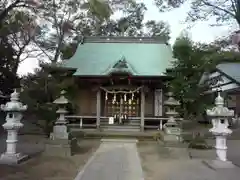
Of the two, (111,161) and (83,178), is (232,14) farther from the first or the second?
(83,178)

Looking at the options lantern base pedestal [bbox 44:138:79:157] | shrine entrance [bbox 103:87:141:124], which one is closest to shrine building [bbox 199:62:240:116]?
shrine entrance [bbox 103:87:141:124]

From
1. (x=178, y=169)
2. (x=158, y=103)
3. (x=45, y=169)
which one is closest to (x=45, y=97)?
(x=45, y=169)

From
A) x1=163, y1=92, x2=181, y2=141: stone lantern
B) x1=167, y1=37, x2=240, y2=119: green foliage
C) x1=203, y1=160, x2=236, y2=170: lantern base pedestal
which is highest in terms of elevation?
x1=167, y1=37, x2=240, y2=119: green foliage

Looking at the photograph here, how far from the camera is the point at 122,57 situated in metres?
20.2

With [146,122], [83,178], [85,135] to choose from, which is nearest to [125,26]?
[146,122]

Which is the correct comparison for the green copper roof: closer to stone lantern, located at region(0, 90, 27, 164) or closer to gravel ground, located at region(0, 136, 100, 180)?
gravel ground, located at region(0, 136, 100, 180)

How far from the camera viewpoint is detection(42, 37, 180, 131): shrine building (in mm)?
19672

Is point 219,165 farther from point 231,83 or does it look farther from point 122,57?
point 231,83

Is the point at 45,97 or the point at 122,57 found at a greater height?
the point at 122,57

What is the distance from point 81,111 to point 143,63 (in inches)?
215

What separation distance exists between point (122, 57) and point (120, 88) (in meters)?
2.08

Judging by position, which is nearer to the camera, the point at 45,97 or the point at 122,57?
the point at 45,97

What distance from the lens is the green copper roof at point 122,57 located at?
2017 centimetres

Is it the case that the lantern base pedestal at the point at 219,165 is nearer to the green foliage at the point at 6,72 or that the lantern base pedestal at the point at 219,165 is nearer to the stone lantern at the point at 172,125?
the stone lantern at the point at 172,125
